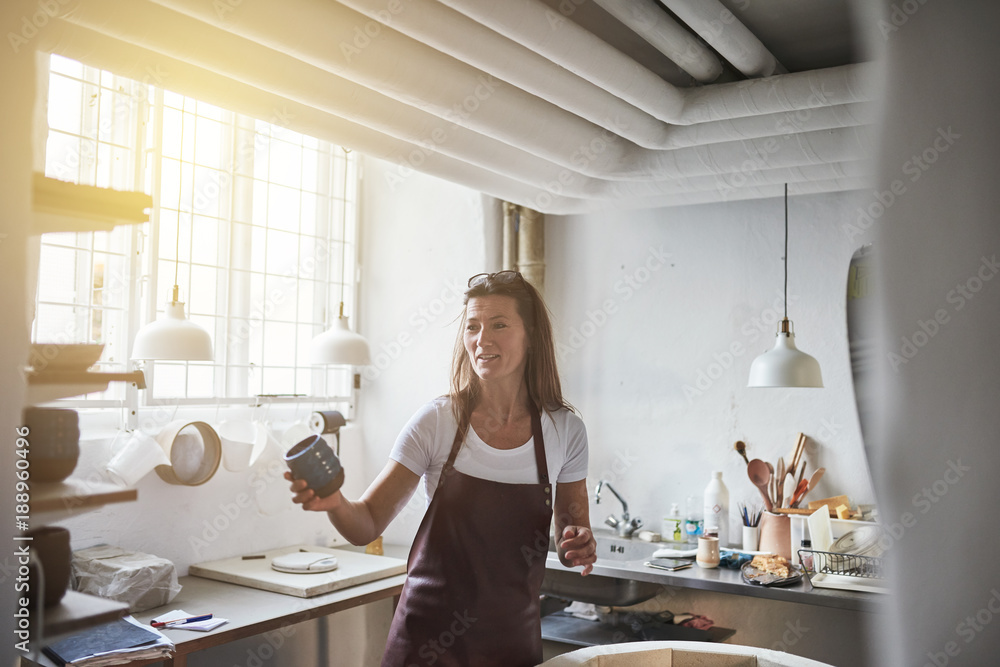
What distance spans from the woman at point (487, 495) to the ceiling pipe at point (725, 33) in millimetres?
970

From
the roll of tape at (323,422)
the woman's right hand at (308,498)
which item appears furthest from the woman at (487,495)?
the roll of tape at (323,422)

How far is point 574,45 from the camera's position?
7.90 feet

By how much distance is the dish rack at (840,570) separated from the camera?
10.3 feet

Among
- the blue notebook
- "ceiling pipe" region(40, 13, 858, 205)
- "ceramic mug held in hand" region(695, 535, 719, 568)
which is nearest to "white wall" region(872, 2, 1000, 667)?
"ceiling pipe" region(40, 13, 858, 205)

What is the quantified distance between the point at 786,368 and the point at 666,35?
154 cm

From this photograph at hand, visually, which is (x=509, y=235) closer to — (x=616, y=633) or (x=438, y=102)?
(x=438, y=102)

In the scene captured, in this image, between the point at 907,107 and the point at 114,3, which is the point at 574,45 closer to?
the point at 114,3

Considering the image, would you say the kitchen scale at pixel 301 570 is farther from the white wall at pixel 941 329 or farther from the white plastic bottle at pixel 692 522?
the white wall at pixel 941 329

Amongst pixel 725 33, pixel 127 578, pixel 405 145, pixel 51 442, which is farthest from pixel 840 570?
pixel 51 442

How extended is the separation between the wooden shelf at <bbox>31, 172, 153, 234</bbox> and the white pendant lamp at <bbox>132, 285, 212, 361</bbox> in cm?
201

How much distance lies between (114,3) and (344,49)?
1.94 ft

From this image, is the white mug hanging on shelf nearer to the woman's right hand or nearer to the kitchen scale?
the kitchen scale

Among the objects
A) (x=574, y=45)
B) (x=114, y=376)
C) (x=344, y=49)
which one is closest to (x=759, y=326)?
(x=574, y=45)

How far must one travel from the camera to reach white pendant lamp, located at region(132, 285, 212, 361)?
119 inches
